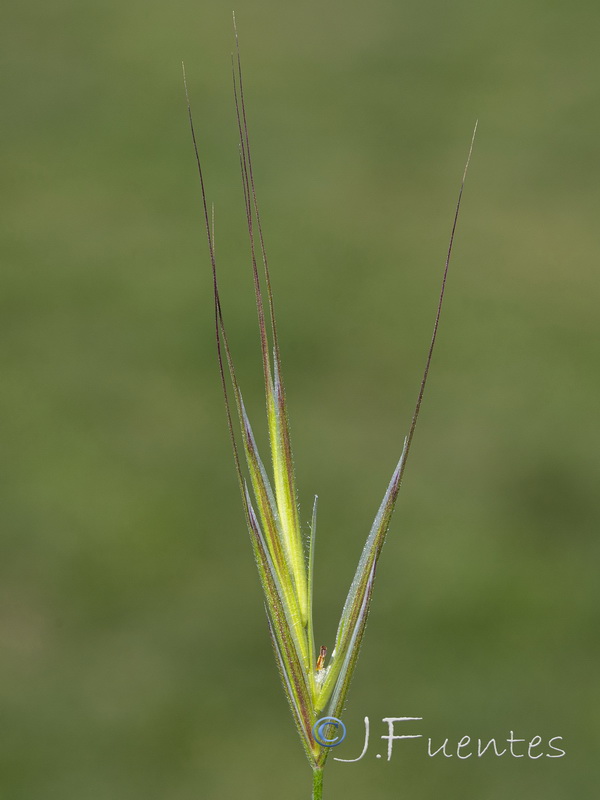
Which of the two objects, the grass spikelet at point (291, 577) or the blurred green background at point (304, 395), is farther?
the blurred green background at point (304, 395)

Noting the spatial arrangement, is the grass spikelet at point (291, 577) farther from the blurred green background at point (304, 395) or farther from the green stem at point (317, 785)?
the blurred green background at point (304, 395)

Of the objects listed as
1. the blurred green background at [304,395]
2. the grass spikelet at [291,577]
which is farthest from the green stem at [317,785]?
the blurred green background at [304,395]

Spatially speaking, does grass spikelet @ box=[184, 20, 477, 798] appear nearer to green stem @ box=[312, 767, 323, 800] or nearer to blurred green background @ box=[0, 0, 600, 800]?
green stem @ box=[312, 767, 323, 800]

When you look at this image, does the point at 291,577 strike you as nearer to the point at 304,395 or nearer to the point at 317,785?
the point at 317,785

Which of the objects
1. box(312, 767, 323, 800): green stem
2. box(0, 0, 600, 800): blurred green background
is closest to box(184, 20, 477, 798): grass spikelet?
box(312, 767, 323, 800): green stem

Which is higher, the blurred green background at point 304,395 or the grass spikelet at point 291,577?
the grass spikelet at point 291,577

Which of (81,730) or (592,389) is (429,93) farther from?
(81,730)

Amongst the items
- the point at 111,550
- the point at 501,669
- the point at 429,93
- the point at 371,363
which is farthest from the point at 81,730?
the point at 429,93

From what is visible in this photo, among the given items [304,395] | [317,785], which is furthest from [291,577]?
[304,395]

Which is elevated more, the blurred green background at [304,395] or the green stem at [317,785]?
the green stem at [317,785]
